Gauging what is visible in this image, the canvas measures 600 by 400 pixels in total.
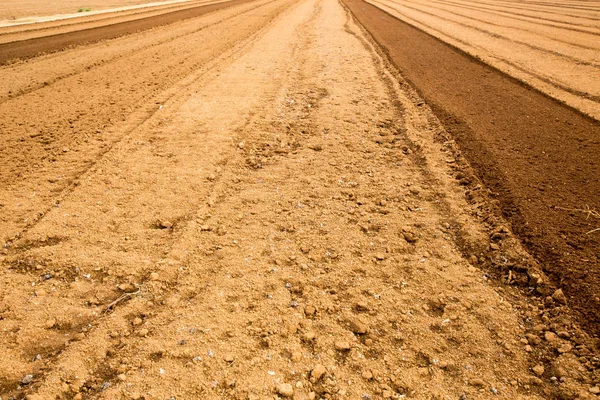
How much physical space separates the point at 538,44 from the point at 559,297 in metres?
12.2

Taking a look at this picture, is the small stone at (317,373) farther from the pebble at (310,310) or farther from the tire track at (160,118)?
the tire track at (160,118)

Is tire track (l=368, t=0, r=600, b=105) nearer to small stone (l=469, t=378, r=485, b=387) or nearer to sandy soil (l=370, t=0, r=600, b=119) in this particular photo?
sandy soil (l=370, t=0, r=600, b=119)

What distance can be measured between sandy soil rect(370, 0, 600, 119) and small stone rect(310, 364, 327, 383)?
636 cm

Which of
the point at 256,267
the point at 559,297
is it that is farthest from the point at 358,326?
the point at 559,297

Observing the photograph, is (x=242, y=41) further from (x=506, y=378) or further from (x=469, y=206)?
(x=506, y=378)

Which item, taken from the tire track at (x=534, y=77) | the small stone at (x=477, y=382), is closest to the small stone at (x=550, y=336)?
the small stone at (x=477, y=382)

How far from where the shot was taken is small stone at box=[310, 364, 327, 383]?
2256 mm

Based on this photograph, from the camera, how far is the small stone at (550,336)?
8.07 ft

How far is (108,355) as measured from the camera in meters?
2.39

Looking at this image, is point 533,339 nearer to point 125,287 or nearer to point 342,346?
point 342,346

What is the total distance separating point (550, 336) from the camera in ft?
8.13

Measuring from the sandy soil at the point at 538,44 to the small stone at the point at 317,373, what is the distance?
6.36 metres

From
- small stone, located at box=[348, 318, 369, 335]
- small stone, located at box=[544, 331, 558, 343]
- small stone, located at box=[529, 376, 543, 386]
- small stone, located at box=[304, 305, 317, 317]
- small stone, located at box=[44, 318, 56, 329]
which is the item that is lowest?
small stone, located at box=[529, 376, 543, 386]

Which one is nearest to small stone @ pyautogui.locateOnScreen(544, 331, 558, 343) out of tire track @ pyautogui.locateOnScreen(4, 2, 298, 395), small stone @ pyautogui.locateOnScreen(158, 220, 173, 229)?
tire track @ pyautogui.locateOnScreen(4, 2, 298, 395)
